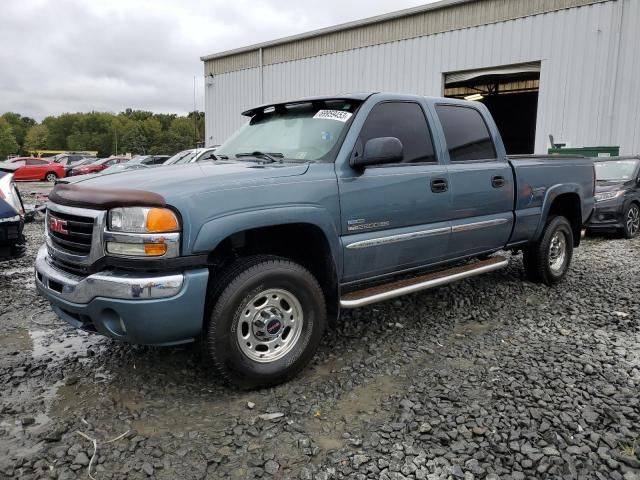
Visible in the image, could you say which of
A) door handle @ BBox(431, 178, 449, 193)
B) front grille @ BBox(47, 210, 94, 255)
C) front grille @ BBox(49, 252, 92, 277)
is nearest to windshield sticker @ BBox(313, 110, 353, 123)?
door handle @ BBox(431, 178, 449, 193)

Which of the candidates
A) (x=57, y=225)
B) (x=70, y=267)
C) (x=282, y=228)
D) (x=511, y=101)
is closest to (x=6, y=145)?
(x=511, y=101)

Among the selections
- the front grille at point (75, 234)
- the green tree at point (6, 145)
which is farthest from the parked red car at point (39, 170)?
the green tree at point (6, 145)

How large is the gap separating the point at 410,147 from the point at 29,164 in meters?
30.8

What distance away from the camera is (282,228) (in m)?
3.25

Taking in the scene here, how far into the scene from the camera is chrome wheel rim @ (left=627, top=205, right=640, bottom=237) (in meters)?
9.27

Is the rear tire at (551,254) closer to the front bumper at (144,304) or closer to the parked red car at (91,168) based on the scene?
the front bumper at (144,304)

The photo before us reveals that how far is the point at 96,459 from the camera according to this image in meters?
2.46

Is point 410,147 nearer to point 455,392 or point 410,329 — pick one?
point 410,329

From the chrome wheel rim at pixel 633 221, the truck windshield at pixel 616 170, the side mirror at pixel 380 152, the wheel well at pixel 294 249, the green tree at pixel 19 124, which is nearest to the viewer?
the wheel well at pixel 294 249

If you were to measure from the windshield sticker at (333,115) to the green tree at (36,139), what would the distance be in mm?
141975

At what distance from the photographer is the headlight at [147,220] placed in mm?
2729

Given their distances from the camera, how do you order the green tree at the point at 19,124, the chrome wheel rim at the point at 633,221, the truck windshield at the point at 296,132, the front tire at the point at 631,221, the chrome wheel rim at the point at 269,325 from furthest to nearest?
the green tree at the point at 19,124
the chrome wheel rim at the point at 633,221
the front tire at the point at 631,221
the truck windshield at the point at 296,132
the chrome wheel rim at the point at 269,325

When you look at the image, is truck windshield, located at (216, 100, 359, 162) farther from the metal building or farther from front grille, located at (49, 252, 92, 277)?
the metal building

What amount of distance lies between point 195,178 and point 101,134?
458ft
